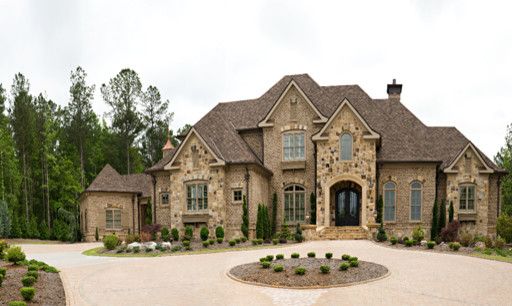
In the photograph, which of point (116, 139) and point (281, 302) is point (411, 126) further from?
point (116, 139)

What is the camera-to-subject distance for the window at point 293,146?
28578mm

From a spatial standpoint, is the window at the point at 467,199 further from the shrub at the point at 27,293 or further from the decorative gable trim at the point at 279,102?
the shrub at the point at 27,293

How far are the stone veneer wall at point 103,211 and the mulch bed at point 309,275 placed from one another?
22434 mm

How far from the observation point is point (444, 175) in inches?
1093

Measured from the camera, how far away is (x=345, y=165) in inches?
Result: 1021

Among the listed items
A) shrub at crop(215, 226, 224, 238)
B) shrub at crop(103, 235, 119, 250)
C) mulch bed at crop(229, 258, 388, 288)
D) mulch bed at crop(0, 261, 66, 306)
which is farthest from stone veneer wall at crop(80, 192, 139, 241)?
mulch bed at crop(229, 258, 388, 288)

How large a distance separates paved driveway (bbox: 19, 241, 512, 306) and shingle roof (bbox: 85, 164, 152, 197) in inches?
667

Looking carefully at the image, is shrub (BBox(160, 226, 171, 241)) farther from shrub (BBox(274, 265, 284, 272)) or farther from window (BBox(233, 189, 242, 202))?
shrub (BBox(274, 265, 284, 272))

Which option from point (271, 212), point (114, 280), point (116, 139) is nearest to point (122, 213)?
point (271, 212)

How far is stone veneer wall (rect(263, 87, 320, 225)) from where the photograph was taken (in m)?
28.4

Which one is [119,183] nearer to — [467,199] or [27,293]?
[27,293]

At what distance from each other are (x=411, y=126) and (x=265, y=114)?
11181mm

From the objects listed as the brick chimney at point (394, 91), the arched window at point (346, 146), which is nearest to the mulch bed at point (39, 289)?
the arched window at point (346, 146)

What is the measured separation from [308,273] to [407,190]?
16.7 metres
